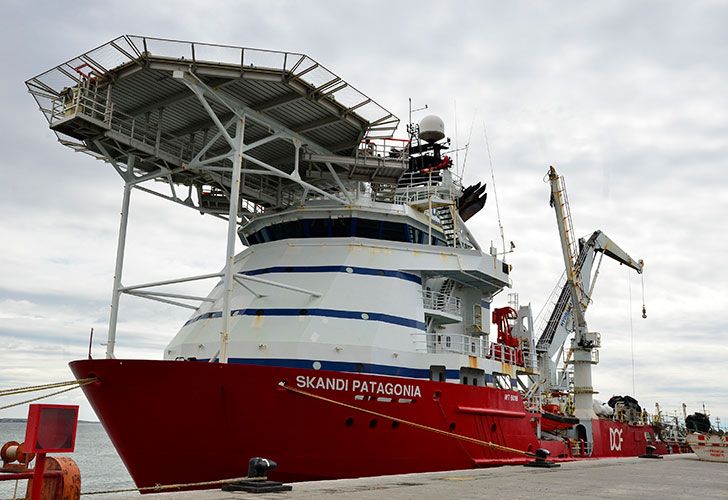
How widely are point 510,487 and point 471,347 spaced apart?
11990mm

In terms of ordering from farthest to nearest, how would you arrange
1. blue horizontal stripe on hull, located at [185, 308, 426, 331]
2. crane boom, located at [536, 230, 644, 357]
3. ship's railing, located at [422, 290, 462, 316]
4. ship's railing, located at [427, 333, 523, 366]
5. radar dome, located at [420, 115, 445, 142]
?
crane boom, located at [536, 230, 644, 357], radar dome, located at [420, 115, 445, 142], ship's railing, located at [422, 290, 462, 316], ship's railing, located at [427, 333, 523, 366], blue horizontal stripe on hull, located at [185, 308, 426, 331]

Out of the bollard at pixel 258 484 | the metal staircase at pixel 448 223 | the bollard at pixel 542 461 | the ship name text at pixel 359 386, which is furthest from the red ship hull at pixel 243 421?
the metal staircase at pixel 448 223

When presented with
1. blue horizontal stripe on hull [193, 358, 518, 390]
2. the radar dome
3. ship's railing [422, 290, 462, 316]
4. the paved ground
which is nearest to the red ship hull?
blue horizontal stripe on hull [193, 358, 518, 390]

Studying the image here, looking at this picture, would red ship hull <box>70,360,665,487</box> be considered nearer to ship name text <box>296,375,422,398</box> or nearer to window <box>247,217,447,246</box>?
ship name text <box>296,375,422,398</box>

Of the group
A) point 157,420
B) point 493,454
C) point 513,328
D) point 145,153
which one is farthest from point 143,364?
point 513,328

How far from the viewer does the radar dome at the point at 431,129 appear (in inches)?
1139

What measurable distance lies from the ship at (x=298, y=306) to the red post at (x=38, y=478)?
27.6 ft

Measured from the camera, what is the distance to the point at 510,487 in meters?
10.4

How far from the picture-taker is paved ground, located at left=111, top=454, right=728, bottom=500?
889cm

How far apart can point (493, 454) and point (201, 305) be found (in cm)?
1034

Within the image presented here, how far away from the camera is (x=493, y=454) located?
64.9 ft

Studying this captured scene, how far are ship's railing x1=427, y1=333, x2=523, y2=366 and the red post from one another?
47.6 ft

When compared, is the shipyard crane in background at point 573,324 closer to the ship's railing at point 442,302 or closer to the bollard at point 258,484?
the ship's railing at point 442,302

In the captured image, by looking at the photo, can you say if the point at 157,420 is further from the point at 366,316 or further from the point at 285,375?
the point at 366,316
